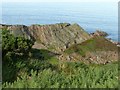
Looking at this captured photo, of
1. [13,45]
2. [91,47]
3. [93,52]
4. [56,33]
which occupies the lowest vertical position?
[13,45]

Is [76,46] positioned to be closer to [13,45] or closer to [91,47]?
[91,47]

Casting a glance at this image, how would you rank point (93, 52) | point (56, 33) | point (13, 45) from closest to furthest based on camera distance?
point (13, 45) < point (93, 52) < point (56, 33)

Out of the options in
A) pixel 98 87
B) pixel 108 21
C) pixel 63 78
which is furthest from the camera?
pixel 108 21

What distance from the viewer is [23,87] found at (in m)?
5.60

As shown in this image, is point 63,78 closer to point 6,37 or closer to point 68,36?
point 6,37

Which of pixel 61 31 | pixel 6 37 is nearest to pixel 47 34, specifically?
pixel 61 31

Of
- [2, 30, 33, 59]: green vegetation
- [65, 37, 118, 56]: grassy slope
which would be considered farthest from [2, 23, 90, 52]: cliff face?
[2, 30, 33, 59]: green vegetation

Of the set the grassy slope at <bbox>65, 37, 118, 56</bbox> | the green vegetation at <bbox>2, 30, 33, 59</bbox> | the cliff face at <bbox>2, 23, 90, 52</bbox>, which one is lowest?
the green vegetation at <bbox>2, 30, 33, 59</bbox>

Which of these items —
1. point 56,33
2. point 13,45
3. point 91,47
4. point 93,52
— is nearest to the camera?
point 13,45

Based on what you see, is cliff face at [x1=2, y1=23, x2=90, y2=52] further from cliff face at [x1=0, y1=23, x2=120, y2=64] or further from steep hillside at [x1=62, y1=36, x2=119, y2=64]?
steep hillside at [x1=62, y1=36, x2=119, y2=64]

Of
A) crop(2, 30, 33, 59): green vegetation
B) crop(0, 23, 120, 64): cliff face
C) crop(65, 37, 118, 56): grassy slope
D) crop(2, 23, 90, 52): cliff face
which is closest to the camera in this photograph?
crop(2, 30, 33, 59): green vegetation

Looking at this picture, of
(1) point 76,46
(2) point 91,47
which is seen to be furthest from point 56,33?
(1) point 76,46

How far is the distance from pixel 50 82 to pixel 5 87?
0.61 meters

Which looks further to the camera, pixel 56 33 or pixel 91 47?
pixel 56 33
